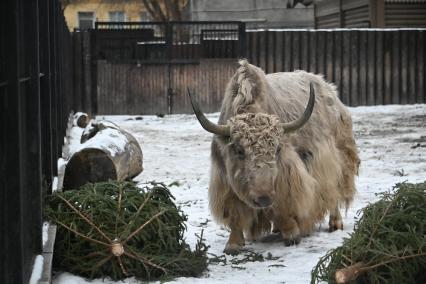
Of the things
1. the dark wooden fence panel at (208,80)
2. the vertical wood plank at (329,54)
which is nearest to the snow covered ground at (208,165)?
the dark wooden fence panel at (208,80)

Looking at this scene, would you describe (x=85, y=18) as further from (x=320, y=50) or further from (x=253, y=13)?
(x=320, y=50)

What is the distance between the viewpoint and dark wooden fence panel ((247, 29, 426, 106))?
20.2m

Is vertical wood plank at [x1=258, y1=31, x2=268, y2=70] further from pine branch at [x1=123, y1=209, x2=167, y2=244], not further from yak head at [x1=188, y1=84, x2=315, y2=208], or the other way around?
pine branch at [x1=123, y1=209, x2=167, y2=244]

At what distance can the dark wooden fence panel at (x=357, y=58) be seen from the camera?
20203mm

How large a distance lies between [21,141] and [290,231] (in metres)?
3.08

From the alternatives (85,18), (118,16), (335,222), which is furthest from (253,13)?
(335,222)

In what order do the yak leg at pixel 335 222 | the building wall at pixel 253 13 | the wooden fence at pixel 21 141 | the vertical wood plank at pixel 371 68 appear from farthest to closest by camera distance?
the building wall at pixel 253 13
the vertical wood plank at pixel 371 68
the yak leg at pixel 335 222
the wooden fence at pixel 21 141

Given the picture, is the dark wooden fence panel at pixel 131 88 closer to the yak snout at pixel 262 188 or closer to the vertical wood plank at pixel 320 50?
the vertical wood plank at pixel 320 50

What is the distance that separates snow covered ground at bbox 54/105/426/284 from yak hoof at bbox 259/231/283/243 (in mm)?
173

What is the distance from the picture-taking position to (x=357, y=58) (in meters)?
20.5

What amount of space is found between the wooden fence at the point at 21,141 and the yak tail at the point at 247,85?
5.21 ft

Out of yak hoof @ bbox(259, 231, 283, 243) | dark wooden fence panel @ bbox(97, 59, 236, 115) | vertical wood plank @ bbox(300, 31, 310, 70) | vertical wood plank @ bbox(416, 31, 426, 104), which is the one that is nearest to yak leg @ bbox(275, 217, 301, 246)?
yak hoof @ bbox(259, 231, 283, 243)

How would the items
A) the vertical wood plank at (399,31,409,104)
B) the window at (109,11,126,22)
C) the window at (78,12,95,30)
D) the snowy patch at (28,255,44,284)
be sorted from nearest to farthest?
1. the snowy patch at (28,255,44,284)
2. the vertical wood plank at (399,31,409,104)
3. the window at (109,11,126,22)
4. the window at (78,12,95,30)

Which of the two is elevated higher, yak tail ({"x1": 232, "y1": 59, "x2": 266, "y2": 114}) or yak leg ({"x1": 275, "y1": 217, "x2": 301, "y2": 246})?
yak tail ({"x1": 232, "y1": 59, "x2": 266, "y2": 114})
